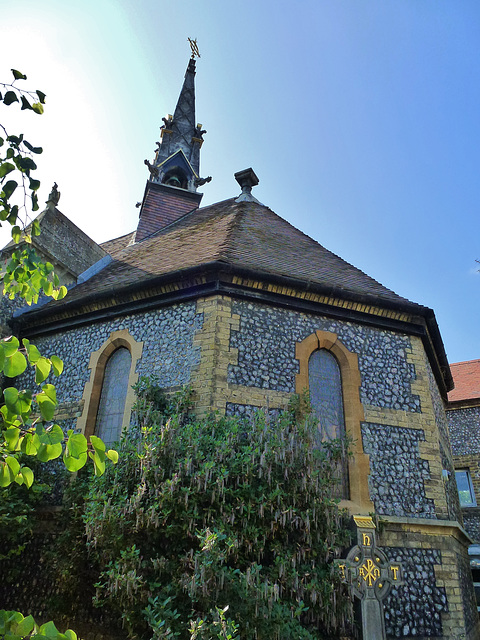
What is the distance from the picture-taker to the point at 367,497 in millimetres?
7988

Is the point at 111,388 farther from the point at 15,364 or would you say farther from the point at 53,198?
the point at 15,364

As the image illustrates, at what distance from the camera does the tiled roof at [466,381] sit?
65.7 ft

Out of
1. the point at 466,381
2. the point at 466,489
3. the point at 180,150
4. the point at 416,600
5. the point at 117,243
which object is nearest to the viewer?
the point at 416,600

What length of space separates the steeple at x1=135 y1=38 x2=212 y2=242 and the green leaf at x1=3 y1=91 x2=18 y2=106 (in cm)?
1259

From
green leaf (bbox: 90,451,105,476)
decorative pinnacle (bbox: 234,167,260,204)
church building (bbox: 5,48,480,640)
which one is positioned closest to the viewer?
green leaf (bbox: 90,451,105,476)

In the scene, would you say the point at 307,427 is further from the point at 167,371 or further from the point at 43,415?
the point at 43,415

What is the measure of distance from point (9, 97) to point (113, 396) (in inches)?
279

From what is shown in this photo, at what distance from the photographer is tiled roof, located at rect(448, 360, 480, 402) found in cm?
2003

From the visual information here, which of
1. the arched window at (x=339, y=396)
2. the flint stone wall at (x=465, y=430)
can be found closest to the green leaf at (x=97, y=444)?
the arched window at (x=339, y=396)

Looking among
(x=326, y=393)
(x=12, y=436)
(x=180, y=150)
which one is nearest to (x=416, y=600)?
(x=326, y=393)

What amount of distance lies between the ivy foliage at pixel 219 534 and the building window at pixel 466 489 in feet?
45.4

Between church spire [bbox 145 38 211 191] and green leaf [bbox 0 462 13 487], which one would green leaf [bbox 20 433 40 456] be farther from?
church spire [bbox 145 38 211 191]

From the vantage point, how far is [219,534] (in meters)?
5.73

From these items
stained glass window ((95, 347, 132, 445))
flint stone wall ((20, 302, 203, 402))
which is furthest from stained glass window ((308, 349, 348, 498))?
stained glass window ((95, 347, 132, 445))
